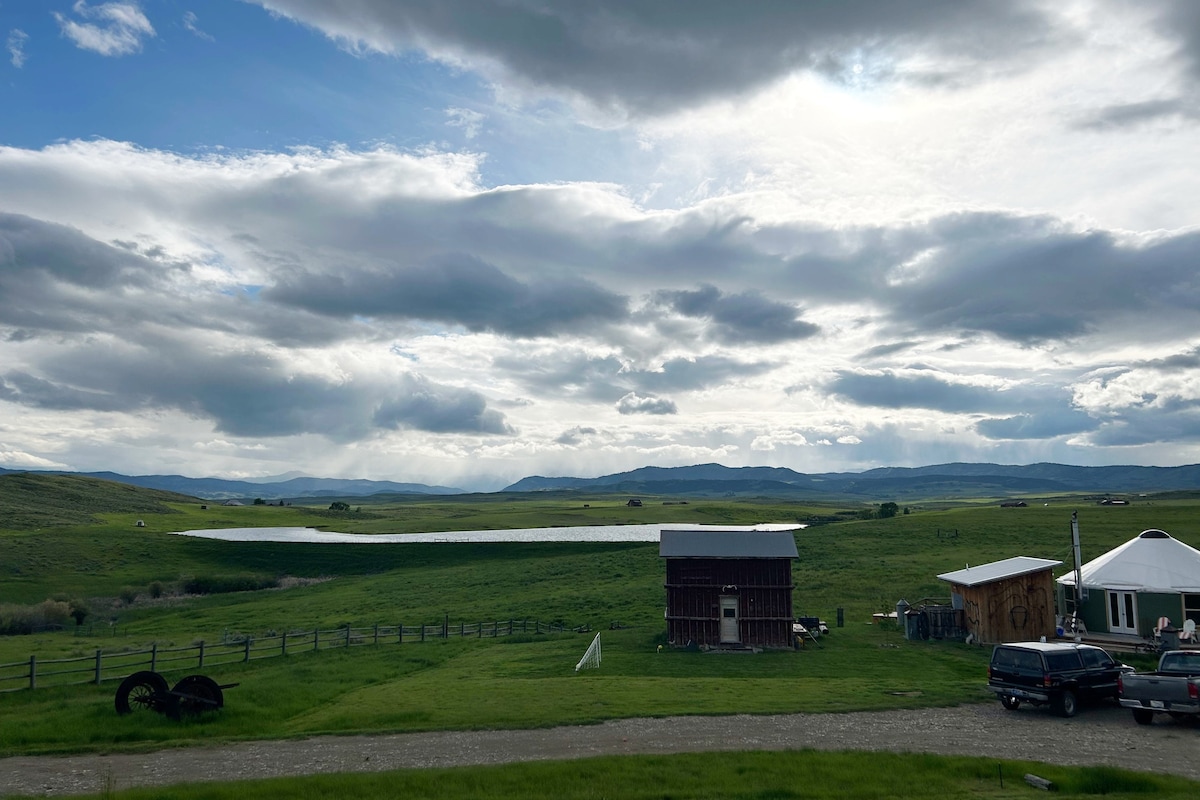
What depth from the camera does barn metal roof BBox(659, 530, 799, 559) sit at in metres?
40.7

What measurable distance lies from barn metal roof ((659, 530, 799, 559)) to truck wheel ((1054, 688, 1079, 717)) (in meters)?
16.9

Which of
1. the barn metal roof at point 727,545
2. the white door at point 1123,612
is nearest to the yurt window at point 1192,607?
the white door at point 1123,612

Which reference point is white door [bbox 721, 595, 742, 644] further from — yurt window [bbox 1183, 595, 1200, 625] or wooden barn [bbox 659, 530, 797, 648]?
yurt window [bbox 1183, 595, 1200, 625]

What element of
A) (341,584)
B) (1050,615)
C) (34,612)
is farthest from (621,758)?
(341,584)

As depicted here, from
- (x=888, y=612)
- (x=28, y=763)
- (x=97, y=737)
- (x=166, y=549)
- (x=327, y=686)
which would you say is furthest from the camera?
(x=166, y=549)

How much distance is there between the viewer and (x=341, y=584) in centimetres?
7319

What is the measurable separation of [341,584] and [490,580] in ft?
48.7

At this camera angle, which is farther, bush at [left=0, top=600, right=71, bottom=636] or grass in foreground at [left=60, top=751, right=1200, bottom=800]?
bush at [left=0, top=600, right=71, bottom=636]

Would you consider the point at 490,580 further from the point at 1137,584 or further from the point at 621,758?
the point at 621,758

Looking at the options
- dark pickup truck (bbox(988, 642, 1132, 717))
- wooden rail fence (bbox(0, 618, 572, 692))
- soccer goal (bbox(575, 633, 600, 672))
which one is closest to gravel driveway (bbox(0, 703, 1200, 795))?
dark pickup truck (bbox(988, 642, 1132, 717))

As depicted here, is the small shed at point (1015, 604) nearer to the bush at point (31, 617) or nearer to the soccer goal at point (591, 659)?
the soccer goal at point (591, 659)

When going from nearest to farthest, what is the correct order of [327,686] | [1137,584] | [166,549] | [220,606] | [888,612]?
[327,686], [1137,584], [888,612], [220,606], [166,549]

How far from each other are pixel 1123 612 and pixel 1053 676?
19.6m

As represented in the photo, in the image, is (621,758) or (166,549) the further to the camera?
(166,549)
